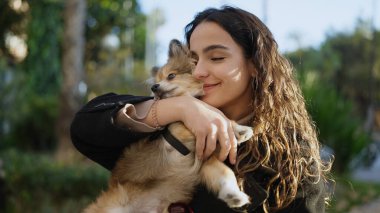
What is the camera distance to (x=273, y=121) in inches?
114

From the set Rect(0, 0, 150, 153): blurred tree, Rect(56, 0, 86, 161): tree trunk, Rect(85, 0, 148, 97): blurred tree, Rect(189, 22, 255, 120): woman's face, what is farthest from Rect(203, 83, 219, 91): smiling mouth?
Rect(0, 0, 150, 153): blurred tree

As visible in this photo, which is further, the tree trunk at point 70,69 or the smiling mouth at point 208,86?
the tree trunk at point 70,69

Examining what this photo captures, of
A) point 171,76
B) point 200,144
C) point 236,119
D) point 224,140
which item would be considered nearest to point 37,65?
point 171,76

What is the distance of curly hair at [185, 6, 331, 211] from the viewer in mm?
2666

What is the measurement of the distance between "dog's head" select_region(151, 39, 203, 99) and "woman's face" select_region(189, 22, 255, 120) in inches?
11.4

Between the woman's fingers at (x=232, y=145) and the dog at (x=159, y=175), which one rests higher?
the woman's fingers at (x=232, y=145)

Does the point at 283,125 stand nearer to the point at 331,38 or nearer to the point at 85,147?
the point at 85,147

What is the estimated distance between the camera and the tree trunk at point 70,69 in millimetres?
10438

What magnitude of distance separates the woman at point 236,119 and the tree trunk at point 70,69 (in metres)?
7.82

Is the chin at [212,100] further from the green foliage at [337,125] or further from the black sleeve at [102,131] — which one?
the green foliage at [337,125]

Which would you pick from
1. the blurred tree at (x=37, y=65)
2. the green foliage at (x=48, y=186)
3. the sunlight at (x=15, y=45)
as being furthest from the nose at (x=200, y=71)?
the sunlight at (x=15, y=45)

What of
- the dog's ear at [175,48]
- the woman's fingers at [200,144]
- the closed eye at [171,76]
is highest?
the dog's ear at [175,48]

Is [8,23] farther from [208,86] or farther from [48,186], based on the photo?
[208,86]

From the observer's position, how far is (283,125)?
Answer: 294 cm
